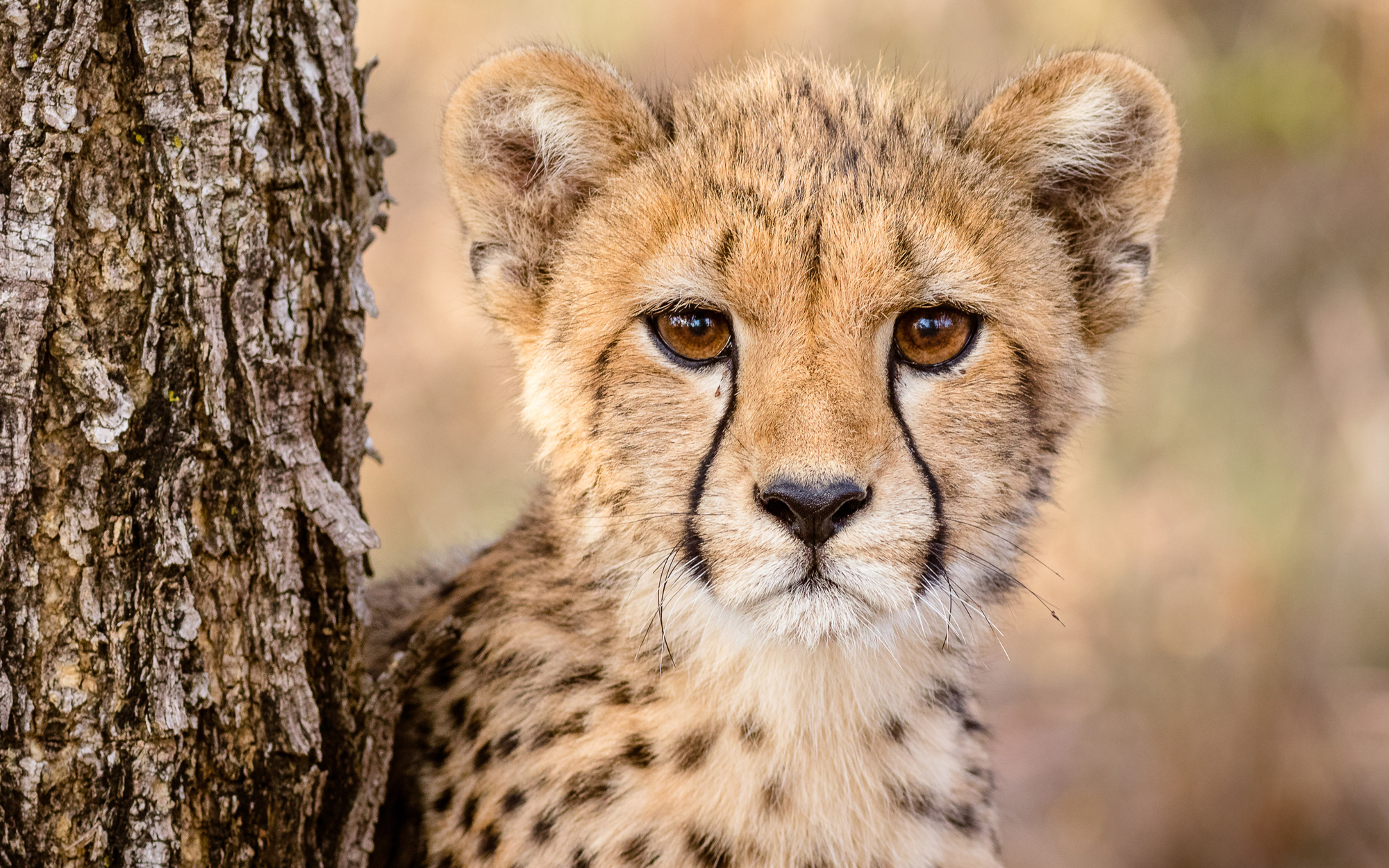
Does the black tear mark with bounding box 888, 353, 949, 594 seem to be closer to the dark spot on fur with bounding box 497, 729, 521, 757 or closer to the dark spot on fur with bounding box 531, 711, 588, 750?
the dark spot on fur with bounding box 531, 711, 588, 750

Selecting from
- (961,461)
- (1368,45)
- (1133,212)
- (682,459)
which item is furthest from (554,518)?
(1368,45)

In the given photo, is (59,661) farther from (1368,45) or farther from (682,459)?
(1368,45)

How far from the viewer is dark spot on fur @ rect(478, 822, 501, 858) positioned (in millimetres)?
2000

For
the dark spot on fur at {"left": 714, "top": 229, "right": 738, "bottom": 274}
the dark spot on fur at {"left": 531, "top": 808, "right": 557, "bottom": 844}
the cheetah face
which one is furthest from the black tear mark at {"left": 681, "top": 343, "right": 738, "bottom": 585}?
the dark spot on fur at {"left": 531, "top": 808, "right": 557, "bottom": 844}

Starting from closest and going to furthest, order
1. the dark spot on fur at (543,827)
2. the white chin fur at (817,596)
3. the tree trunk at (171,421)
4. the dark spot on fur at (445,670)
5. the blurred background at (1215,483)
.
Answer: the tree trunk at (171,421) < the white chin fur at (817,596) < the dark spot on fur at (543,827) < the dark spot on fur at (445,670) < the blurred background at (1215,483)

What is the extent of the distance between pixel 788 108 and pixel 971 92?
565 millimetres

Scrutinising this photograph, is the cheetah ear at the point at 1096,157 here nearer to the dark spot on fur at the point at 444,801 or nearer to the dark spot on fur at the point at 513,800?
the dark spot on fur at the point at 513,800

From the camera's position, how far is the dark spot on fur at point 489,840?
6.56 ft

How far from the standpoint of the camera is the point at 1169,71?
5.07 meters

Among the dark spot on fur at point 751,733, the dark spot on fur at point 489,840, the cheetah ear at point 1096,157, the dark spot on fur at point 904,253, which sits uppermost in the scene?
the cheetah ear at point 1096,157

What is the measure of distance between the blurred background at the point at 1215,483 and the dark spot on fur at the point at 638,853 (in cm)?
171

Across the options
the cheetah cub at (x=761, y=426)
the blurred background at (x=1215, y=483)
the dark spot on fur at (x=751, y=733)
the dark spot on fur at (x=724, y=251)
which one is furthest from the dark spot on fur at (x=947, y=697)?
the blurred background at (x=1215, y=483)

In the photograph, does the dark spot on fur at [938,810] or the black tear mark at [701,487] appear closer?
the black tear mark at [701,487]

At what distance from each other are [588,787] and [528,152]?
40.6 inches
